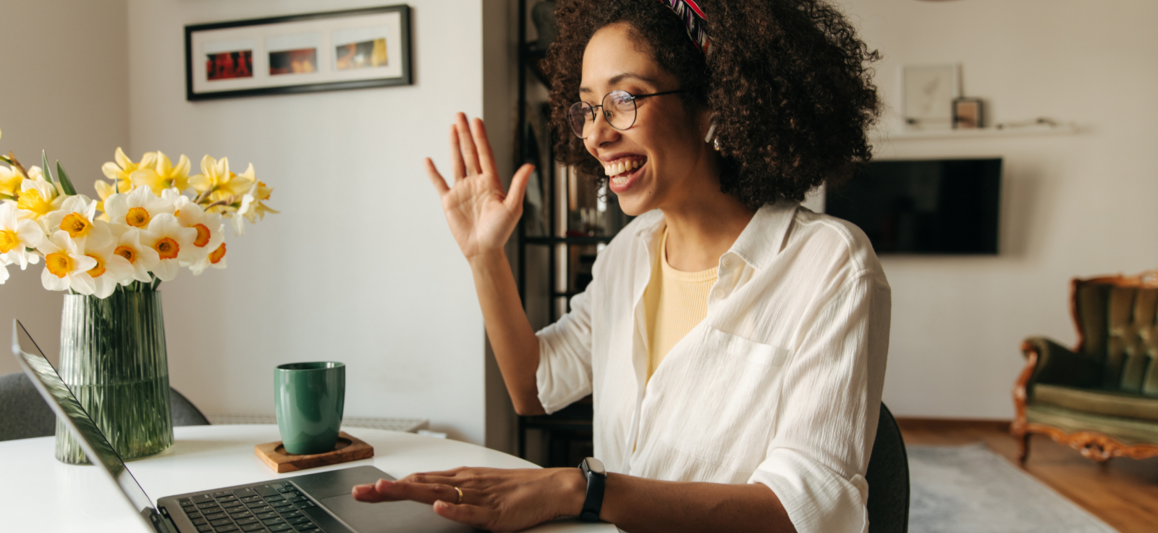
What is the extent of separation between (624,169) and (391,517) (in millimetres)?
642

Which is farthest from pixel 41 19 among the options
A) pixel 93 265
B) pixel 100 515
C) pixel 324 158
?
pixel 100 515

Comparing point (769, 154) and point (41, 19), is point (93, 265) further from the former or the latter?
point (41, 19)

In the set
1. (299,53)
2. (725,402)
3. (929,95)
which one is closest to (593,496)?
(725,402)

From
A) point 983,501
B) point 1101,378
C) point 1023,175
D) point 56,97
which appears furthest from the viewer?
point 1023,175

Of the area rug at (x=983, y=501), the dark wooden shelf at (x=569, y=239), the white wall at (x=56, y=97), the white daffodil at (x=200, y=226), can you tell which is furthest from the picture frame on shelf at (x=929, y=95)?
the white daffodil at (x=200, y=226)

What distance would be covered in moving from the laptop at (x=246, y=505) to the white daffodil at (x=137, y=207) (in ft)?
0.68

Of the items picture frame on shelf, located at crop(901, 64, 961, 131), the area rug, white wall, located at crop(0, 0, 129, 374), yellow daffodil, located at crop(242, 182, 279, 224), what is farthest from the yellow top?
picture frame on shelf, located at crop(901, 64, 961, 131)

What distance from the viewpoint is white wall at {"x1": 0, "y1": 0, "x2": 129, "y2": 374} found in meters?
1.57

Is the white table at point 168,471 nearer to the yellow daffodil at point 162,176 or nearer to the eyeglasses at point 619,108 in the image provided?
the yellow daffodil at point 162,176

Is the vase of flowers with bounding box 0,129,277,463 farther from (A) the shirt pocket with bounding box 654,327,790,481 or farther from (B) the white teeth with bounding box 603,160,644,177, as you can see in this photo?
(A) the shirt pocket with bounding box 654,327,790,481

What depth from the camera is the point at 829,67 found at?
1.04 m

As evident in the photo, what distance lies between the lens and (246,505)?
729 mm

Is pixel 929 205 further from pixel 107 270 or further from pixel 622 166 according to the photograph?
pixel 107 270

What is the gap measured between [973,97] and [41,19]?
5.04 metres
